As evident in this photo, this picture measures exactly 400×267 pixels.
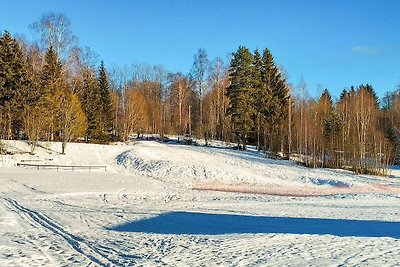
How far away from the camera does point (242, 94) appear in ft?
154

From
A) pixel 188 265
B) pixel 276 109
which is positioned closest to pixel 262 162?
pixel 276 109

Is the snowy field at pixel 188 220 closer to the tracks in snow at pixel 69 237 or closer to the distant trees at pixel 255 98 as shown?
the tracks in snow at pixel 69 237

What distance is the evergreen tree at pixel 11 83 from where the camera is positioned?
37.8 m

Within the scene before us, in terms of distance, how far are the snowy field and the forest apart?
305 inches

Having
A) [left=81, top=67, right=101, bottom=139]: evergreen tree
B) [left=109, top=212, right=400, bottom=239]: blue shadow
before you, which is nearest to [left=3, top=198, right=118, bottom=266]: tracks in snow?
[left=109, top=212, right=400, bottom=239]: blue shadow

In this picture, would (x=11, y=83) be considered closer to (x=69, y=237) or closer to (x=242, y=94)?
(x=242, y=94)

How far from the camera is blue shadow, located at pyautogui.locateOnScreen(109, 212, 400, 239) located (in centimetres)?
1226

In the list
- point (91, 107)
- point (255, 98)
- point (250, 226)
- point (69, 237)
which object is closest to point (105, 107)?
point (91, 107)

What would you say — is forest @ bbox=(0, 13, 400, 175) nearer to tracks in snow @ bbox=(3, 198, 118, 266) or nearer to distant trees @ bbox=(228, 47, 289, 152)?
distant trees @ bbox=(228, 47, 289, 152)

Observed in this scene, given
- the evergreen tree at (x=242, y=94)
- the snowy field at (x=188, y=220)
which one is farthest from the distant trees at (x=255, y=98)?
the snowy field at (x=188, y=220)

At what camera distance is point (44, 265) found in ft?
26.8

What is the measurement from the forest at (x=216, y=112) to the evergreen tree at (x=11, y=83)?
9 centimetres

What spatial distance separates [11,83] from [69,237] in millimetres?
31912

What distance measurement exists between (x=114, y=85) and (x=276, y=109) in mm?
38164
